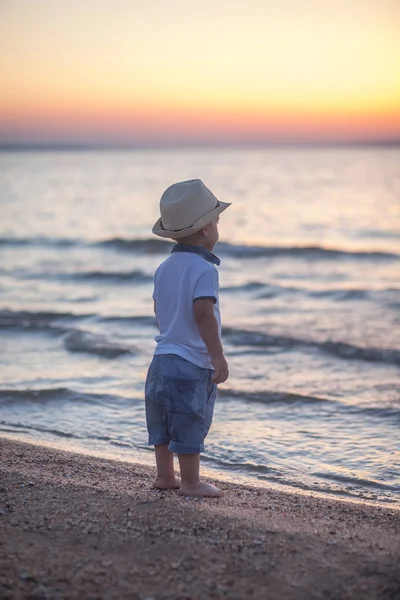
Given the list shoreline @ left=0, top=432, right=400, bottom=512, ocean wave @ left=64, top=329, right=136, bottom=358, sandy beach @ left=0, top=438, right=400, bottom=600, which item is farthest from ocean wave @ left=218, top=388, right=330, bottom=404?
sandy beach @ left=0, top=438, right=400, bottom=600

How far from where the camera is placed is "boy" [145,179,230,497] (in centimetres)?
380

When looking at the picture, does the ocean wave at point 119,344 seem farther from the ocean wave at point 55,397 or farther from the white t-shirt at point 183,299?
the white t-shirt at point 183,299

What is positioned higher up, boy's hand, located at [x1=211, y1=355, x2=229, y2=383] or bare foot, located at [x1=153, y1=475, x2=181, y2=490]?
boy's hand, located at [x1=211, y1=355, x2=229, y2=383]

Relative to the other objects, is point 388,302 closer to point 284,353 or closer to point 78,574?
point 284,353

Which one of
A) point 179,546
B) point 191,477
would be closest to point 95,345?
point 191,477

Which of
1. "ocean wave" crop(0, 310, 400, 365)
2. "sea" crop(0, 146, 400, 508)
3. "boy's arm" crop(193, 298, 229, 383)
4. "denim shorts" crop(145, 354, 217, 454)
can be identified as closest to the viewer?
"boy's arm" crop(193, 298, 229, 383)

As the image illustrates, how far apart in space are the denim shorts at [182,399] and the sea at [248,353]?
125cm

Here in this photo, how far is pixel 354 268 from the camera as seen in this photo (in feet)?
55.9

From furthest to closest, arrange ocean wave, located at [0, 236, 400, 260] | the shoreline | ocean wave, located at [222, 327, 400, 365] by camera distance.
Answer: ocean wave, located at [0, 236, 400, 260] < ocean wave, located at [222, 327, 400, 365] < the shoreline

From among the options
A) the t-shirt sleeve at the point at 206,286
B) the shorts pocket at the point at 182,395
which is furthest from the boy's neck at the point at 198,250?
the shorts pocket at the point at 182,395

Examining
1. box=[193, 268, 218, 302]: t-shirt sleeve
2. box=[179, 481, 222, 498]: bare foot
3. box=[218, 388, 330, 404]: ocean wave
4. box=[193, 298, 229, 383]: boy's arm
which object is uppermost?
box=[193, 268, 218, 302]: t-shirt sleeve

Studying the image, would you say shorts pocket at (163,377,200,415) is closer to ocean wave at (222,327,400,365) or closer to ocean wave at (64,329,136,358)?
ocean wave at (64,329,136,358)

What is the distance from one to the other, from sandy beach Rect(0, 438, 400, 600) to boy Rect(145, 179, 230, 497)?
14.7 inches

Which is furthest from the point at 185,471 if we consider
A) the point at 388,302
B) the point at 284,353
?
the point at 388,302
